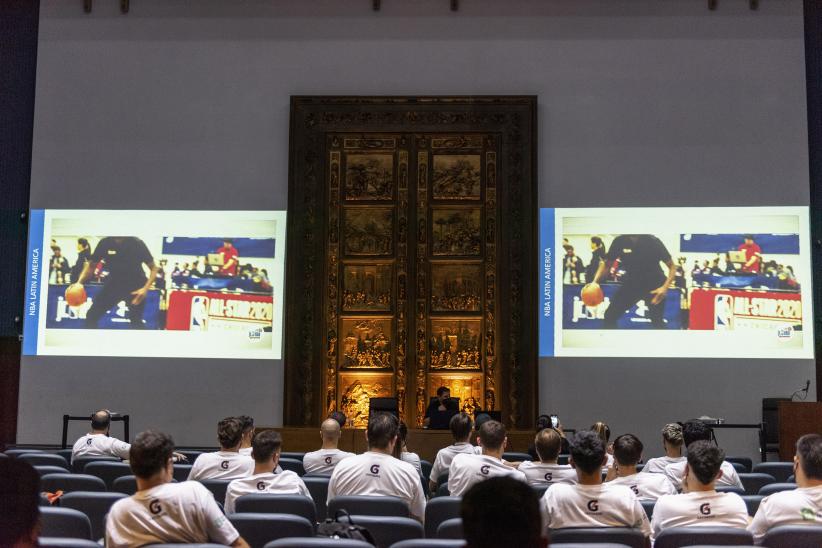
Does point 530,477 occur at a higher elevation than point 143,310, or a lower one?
lower

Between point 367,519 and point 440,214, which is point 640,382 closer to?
point 440,214

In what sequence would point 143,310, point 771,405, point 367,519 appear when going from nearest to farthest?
point 367,519 < point 771,405 < point 143,310

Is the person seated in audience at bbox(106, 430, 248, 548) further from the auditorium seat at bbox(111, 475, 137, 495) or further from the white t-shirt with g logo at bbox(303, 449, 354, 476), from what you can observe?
the white t-shirt with g logo at bbox(303, 449, 354, 476)

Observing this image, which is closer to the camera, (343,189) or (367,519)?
(367,519)

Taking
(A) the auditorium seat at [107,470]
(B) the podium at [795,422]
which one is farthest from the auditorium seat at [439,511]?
(B) the podium at [795,422]

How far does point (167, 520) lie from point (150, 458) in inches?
11.2

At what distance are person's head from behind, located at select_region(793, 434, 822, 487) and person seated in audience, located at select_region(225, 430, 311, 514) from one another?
2.87 metres

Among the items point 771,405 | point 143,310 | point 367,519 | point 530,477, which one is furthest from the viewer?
point 143,310

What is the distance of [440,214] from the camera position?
13.7 m

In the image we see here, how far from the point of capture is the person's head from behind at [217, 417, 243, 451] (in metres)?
6.27

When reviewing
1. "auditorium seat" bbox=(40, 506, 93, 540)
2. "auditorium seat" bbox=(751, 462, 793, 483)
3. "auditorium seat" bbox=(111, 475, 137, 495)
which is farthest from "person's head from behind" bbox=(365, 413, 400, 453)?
"auditorium seat" bbox=(751, 462, 793, 483)

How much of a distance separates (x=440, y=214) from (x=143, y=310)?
16.1ft

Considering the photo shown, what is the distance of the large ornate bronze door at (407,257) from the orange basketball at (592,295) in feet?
2.70

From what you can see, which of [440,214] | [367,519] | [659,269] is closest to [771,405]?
[659,269]
